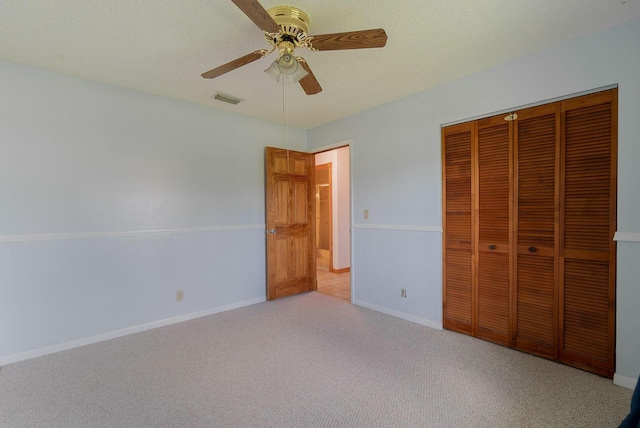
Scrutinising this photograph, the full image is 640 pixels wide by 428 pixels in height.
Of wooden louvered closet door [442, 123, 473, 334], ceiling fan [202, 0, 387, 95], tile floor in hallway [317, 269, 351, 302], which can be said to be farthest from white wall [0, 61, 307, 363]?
wooden louvered closet door [442, 123, 473, 334]

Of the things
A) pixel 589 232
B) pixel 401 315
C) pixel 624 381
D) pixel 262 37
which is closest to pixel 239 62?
pixel 262 37

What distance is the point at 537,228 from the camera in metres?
2.34

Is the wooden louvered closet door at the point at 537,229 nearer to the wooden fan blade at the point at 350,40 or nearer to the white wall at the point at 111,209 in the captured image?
the wooden fan blade at the point at 350,40

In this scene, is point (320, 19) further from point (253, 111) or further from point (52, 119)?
point (52, 119)

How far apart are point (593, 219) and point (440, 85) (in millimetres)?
1700

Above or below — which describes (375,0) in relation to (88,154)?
above

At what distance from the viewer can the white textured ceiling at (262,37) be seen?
1.74 meters

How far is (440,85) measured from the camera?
112 inches

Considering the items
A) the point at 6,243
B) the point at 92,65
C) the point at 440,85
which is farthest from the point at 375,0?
the point at 6,243

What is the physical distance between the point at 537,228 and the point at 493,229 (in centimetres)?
32

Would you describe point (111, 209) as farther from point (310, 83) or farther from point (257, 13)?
point (257, 13)

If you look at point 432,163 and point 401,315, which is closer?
point 432,163

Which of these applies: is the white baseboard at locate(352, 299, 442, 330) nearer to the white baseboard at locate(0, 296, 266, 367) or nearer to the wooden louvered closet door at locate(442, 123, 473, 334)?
the wooden louvered closet door at locate(442, 123, 473, 334)

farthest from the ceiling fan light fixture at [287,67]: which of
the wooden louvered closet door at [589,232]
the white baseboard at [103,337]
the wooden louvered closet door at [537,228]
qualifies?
the white baseboard at [103,337]
